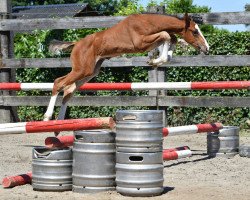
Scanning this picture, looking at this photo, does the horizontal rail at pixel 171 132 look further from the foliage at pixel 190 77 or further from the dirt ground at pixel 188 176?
the foliage at pixel 190 77

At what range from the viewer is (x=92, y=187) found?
21.2 feet

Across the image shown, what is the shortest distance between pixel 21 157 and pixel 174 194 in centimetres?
339

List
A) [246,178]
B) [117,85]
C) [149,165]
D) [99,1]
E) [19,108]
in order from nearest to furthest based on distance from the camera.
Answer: [149,165]
[246,178]
[117,85]
[19,108]
[99,1]

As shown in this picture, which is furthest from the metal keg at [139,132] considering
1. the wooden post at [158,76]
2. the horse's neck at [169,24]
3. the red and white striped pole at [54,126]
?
the wooden post at [158,76]

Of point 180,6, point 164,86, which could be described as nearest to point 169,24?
point 164,86

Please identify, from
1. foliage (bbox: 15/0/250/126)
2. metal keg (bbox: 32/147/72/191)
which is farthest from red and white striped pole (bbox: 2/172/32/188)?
foliage (bbox: 15/0/250/126)

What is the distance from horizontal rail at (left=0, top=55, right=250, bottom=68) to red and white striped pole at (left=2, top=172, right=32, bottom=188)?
19.5 ft

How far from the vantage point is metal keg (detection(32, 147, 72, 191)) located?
6598mm

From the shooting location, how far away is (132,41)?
8.88 meters

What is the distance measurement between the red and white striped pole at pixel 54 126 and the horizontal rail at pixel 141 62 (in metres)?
5.79

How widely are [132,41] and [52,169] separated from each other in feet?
9.23

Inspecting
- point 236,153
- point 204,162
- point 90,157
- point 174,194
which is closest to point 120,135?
point 90,157

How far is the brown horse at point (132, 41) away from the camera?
28.7ft

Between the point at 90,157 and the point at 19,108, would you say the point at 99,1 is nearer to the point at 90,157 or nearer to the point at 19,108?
the point at 19,108
